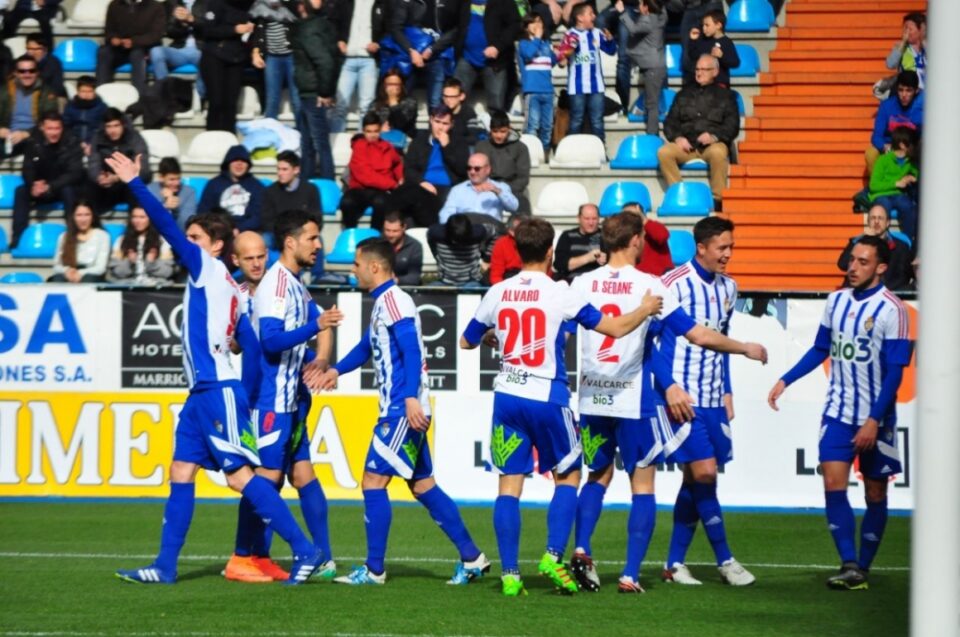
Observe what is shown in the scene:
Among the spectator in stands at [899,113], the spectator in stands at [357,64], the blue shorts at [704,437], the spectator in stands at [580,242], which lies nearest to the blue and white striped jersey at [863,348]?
the blue shorts at [704,437]

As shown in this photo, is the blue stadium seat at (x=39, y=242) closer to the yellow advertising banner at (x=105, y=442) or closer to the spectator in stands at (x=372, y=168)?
the spectator in stands at (x=372, y=168)

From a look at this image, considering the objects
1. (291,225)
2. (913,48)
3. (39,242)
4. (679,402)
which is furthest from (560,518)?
(39,242)

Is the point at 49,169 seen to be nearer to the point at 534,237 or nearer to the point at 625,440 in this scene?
the point at 534,237

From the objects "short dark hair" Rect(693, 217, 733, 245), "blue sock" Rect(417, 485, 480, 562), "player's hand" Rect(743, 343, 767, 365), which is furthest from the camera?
"short dark hair" Rect(693, 217, 733, 245)

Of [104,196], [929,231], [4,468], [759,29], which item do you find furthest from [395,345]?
[759,29]

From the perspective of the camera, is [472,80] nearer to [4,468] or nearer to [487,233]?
[487,233]

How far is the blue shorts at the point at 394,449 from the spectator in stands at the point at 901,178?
28.3 ft

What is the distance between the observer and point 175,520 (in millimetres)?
9453

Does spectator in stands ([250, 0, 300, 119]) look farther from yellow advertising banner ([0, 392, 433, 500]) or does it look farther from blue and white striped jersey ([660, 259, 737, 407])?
blue and white striped jersey ([660, 259, 737, 407])

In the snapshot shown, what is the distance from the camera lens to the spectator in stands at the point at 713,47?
18.3 m

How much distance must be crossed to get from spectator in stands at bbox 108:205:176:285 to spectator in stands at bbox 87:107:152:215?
125 centimetres

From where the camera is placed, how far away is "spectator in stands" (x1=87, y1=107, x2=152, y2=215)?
18172 mm

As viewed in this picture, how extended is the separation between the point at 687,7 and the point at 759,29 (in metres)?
1.21

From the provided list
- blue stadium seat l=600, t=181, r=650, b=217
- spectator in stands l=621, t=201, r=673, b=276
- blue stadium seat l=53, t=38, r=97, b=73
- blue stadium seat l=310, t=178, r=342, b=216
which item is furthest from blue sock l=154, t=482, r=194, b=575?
blue stadium seat l=53, t=38, r=97, b=73
